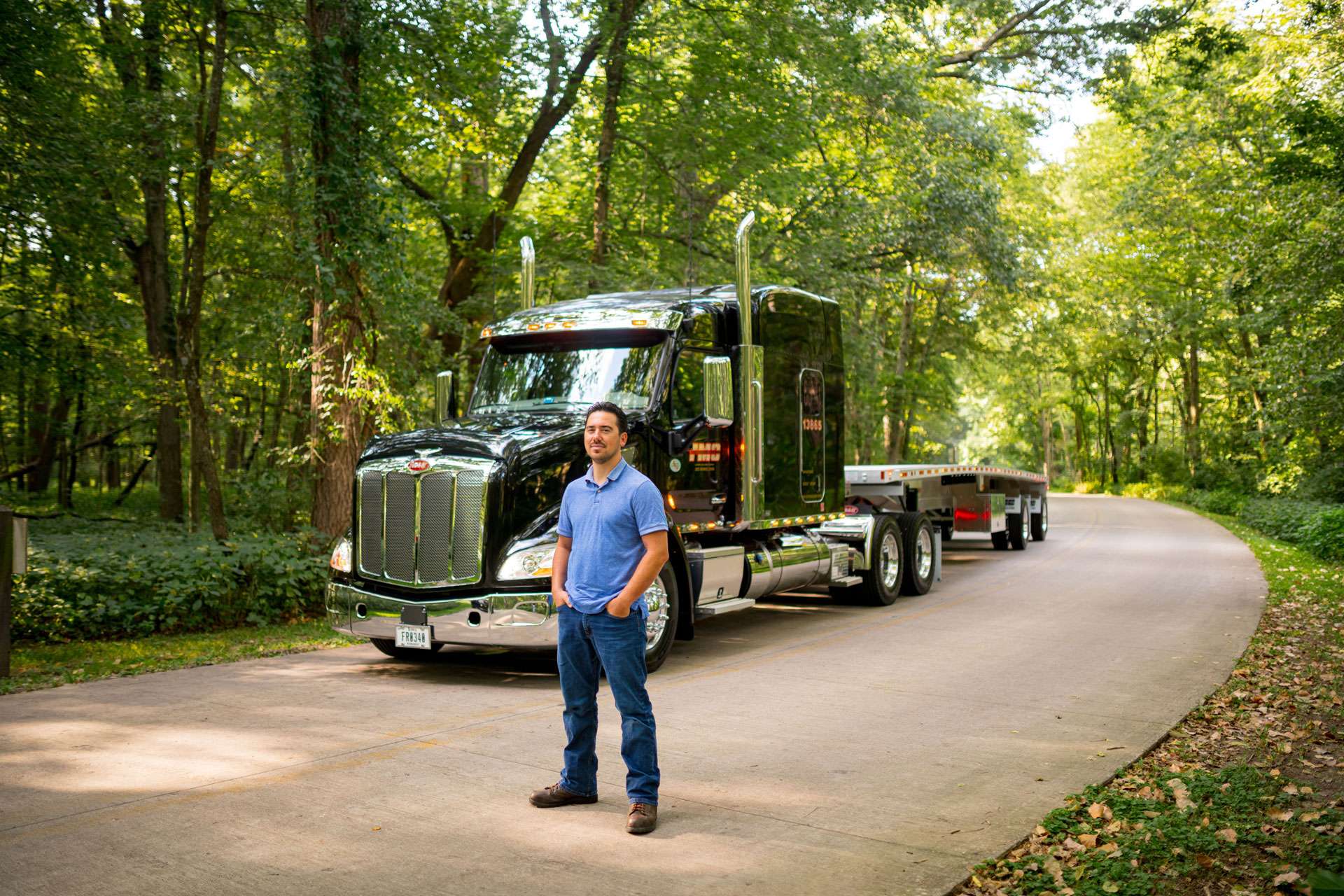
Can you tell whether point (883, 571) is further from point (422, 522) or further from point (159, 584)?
point (159, 584)

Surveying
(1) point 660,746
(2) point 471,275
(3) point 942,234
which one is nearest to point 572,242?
(2) point 471,275

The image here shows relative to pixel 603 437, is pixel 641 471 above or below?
below

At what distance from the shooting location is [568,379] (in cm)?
1059

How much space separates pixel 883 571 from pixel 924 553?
4.84ft

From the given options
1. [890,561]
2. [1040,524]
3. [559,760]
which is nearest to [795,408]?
[890,561]

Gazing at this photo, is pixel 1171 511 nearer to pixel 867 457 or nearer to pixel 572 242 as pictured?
pixel 867 457

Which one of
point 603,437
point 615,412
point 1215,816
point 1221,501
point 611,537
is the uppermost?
point 615,412

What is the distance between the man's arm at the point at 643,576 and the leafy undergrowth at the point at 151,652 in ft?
18.5

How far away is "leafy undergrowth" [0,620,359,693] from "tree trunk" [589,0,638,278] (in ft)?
28.8

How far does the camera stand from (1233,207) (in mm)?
28516

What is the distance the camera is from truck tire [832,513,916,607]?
13.9 meters

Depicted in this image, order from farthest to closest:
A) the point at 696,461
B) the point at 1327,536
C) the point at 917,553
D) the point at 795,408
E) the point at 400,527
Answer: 1. the point at 1327,536
2. the point at 917,553
3. the point at 795,408
4. the point at 696,461
5. the point at 400,527

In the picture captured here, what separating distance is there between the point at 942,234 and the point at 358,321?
1502 cm

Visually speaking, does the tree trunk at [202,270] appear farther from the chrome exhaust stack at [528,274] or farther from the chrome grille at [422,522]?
the chrome grille at [422,522]
